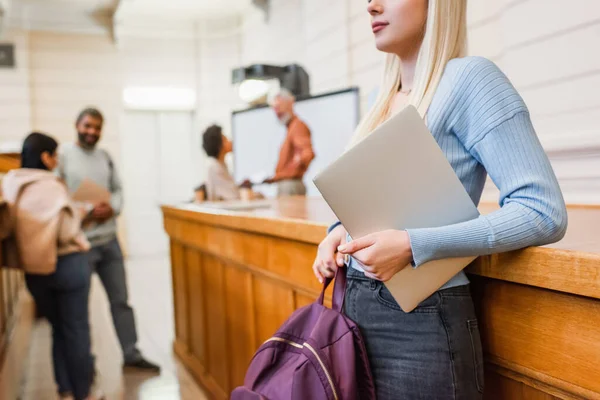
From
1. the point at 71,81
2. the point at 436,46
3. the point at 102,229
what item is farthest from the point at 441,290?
the point at 71,81

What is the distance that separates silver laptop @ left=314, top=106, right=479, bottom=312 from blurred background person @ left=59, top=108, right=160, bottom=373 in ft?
8.23

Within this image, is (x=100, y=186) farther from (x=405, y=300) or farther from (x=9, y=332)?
(x=405, y=300)

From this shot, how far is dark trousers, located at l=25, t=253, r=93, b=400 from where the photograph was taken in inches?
94.5

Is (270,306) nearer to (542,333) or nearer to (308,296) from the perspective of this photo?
(308,296)

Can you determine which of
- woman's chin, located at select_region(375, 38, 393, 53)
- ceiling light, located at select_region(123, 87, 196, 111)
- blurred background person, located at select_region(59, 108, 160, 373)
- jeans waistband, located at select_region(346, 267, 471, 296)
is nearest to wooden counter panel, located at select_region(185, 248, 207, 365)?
blurred background person, located at select_region(59, 108, 160, 373)

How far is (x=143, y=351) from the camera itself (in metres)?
3.61

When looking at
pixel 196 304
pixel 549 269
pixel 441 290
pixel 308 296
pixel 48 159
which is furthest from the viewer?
pixel 196 304

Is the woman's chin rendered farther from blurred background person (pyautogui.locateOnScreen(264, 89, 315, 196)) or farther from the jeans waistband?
blurred background person (pyautogui.locateOnScreen(264, 89, 315, 196))

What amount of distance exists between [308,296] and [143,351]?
236 cm

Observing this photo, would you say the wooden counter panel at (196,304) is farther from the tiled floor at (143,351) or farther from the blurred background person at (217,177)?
the blurred background person at (217,177)

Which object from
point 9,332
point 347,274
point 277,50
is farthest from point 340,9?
point 347,274

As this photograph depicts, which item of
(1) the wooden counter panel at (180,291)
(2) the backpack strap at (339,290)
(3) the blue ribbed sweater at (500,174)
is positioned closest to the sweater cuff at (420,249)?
(3) the blue ribbed sweater at (500,174)

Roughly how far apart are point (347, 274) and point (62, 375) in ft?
6.83

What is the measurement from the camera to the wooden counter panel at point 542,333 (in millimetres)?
768
